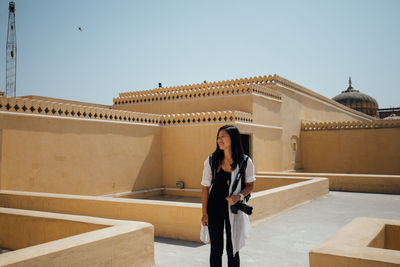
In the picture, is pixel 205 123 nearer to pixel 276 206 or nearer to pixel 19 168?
pixel 276 206

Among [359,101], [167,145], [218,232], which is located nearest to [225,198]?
[218,232]

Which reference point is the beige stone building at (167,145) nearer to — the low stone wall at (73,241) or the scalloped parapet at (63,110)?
the scalloped parapet at (63,110)

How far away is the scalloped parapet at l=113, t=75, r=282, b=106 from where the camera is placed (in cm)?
1401

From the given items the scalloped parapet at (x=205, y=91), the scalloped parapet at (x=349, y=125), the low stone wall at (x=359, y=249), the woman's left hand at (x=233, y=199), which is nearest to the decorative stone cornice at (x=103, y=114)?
the scalloped parapet at (x=205, y=91)

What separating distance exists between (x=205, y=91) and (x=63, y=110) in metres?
6.31

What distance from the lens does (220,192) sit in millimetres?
3457

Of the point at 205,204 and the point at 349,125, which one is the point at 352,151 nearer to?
the point at 349,125

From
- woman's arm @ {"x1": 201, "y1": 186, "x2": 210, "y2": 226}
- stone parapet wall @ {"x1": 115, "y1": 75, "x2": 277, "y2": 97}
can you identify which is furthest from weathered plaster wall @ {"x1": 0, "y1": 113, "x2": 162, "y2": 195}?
woman's arm @ {"x1": 201, "y1": 186, "x2": 210, "y2": 226}

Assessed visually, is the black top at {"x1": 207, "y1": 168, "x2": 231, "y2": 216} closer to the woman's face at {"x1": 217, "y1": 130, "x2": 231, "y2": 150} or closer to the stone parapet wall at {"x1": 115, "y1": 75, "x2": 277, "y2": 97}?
the woman's face at {"x1": 217, "y1": 130, "x2": 231, "y2": 150}

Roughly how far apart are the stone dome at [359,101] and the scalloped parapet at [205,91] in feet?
57.8

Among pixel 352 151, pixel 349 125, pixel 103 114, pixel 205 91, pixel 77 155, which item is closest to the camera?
pixel 77 155

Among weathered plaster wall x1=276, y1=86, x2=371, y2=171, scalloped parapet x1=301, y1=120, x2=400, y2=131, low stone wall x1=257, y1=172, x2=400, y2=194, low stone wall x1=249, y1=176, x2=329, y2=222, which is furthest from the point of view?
scalloped parapet x1=301, y1=120, x2=400, y2=131

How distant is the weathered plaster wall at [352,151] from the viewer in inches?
655

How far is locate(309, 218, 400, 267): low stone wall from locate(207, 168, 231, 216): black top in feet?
2.99
